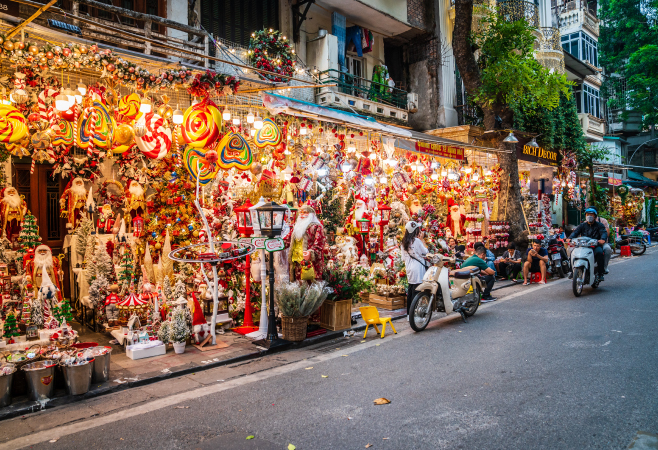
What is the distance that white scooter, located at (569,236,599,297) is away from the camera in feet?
34.5

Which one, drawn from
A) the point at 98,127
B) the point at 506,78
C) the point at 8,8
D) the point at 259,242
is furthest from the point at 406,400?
the point at 506,78

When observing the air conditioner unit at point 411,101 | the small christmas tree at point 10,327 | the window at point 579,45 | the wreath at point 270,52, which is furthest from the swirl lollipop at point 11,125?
the window at point 579,45

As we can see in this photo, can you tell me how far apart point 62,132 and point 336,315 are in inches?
202

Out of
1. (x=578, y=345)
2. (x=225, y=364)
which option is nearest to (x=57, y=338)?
(x=225, y=364)

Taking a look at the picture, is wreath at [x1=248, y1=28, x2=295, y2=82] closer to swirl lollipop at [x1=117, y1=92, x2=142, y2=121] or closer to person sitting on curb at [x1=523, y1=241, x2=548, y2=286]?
swirl lollipop at [x1=117, y1=92, x2=142, y2=121]

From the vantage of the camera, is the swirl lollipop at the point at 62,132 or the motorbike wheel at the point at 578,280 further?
the motorbike wheel at the point at 578,280

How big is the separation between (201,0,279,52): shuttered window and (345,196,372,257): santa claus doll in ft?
19.0

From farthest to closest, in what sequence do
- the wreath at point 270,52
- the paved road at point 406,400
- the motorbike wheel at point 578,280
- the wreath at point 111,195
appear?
the wreath at point 270,52 → the motorbike wheel at point 578,280 → the wreath at point 111,195 → the paved road at point 406,400

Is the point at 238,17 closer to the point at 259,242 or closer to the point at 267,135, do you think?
the point at 267,135

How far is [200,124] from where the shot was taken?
7156 millimetres

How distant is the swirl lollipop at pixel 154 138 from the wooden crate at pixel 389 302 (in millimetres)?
5531

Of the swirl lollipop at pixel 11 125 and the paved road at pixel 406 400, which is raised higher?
the swirl lollipop at pixel 11 125

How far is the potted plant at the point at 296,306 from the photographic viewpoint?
729cm

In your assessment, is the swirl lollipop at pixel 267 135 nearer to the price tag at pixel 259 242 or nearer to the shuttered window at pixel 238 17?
the price tag at pixel 259 242
